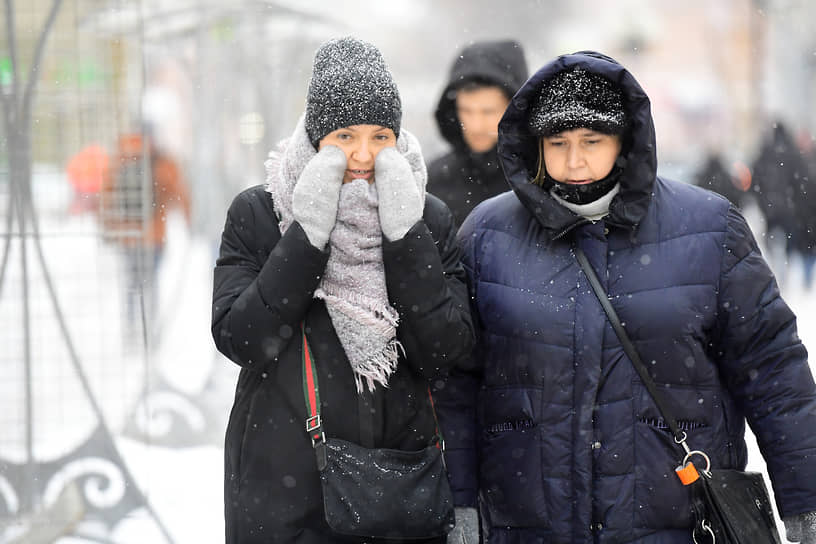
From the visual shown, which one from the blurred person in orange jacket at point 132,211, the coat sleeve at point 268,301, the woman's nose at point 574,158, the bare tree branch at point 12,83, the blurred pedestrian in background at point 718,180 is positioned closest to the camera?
the coat sleeve at point 268,301

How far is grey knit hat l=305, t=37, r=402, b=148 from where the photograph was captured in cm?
242

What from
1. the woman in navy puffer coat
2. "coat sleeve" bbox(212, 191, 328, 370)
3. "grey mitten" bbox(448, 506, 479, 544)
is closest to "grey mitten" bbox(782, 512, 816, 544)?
the woman in navy puffer coat

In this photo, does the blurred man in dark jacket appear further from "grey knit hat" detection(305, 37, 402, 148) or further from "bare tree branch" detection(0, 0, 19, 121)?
"bare tree branch" detection(0, 0, 19, 121)

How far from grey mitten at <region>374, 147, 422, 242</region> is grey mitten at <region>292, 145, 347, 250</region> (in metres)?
0.11

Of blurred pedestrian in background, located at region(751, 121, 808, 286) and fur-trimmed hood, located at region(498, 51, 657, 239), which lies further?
blurred pedestrian in background, located at region(751, 121, 808, 286)

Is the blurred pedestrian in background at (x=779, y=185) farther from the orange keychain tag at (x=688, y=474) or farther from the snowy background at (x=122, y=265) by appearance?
the orange keychain tag at (x=688, y=474)

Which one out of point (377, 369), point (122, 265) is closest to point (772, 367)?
point (377, 369)

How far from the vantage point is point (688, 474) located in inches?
93.0

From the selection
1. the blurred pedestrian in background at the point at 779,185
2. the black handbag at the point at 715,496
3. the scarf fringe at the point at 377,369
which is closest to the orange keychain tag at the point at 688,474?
the black handbag at the point at 715,496

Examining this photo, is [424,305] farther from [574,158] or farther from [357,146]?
[574,158]

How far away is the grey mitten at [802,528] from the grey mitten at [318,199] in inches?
53.7

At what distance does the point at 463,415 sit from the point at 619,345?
0.49 m

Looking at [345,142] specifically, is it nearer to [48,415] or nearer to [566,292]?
[566,292]

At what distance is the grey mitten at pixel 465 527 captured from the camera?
256 cm
